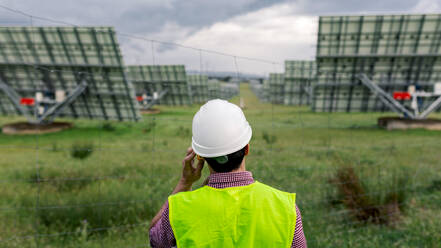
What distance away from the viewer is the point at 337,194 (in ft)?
13.1

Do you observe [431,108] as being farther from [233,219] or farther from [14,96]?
[14,96]

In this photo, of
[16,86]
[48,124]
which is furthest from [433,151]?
[16,86]

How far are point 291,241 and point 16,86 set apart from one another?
13312 millimetres

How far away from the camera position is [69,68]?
34.2 ft

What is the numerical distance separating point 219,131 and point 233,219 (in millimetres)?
363

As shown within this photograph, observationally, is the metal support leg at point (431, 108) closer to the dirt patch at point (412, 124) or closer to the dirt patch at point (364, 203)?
the dirt patch at point (412, 124)

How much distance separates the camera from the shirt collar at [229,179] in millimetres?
1211

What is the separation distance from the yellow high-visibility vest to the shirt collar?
3 cm

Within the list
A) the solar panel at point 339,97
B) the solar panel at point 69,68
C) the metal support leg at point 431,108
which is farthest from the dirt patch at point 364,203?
the metal support leg at point 431,108

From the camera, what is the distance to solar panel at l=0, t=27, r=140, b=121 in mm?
9125

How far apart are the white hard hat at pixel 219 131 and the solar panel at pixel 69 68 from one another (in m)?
7.80

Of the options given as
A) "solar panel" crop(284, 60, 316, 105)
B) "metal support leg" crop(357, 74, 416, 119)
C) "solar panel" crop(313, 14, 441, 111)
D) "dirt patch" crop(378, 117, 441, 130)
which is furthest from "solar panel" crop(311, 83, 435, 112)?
"solar panel" crop(284, 60, 316, 105)

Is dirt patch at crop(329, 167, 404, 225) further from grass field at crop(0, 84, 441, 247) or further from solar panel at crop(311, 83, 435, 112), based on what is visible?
solar panel at crop(311, 83, 435, 112)

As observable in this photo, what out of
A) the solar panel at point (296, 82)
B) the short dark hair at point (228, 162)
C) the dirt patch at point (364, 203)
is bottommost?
the solar panel at point (296, 82)
